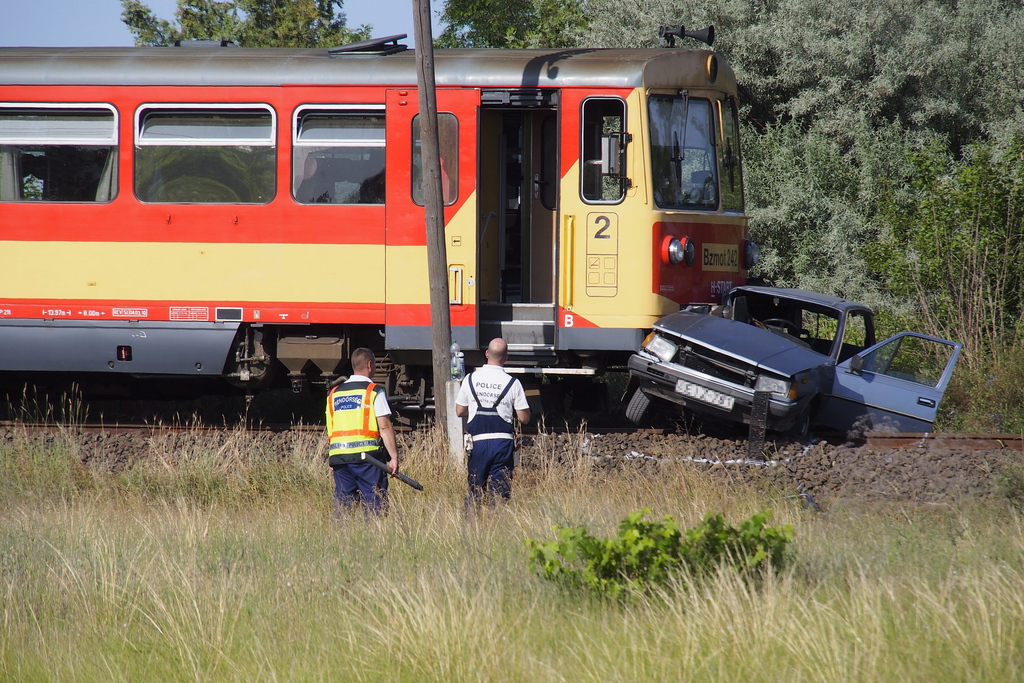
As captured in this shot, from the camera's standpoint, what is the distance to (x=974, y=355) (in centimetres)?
1088

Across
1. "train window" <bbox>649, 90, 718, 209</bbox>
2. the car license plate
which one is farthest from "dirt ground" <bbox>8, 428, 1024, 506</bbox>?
"train window" <bbox>649, 90, 718, 209</bbox>

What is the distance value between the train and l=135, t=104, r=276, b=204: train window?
0.02 m

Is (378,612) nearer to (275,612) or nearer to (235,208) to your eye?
(275,612)

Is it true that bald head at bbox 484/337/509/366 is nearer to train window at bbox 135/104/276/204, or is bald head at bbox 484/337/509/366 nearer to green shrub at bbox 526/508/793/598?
green shrub at bbox 526/508/793/598

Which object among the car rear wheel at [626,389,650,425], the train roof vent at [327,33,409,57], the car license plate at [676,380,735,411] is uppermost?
the train roof vent at [327,33,409,57]

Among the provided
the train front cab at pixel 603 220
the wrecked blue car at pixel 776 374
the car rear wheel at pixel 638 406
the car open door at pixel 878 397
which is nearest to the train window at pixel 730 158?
the train front cab at pixel 603 220

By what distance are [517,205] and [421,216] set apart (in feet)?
4.40

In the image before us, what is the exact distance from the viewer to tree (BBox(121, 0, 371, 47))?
18.1 metres

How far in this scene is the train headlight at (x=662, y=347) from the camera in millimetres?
7715

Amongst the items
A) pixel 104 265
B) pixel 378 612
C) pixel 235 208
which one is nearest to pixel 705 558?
pixel 378 612

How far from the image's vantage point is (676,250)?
316 inches

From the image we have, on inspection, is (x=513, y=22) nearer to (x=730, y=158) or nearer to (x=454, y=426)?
(x=730, y=158)

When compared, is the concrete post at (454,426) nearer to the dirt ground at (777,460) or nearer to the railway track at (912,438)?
the dirt ground at (777,460)

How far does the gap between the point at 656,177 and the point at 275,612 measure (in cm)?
536
